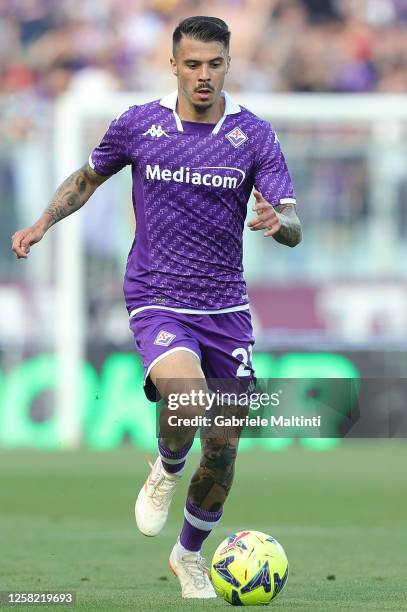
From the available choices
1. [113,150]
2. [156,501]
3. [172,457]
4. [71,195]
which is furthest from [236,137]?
[156,501]

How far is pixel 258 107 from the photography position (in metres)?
16.4

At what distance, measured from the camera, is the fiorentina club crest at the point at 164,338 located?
654cm

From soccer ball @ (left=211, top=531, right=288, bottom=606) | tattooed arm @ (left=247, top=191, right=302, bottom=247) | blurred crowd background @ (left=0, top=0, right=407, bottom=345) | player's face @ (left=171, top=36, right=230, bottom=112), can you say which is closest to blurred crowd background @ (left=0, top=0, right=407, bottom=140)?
blurred crowd background @ (left=0, top=0, right=407, bottom=345)

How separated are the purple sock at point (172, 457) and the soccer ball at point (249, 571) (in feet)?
1.58

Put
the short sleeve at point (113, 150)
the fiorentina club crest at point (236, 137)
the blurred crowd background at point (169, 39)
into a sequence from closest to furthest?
the fiorentina club crest at point (236, 137), the short sleeve at point (113, 150), the blurred crowd background at point (169, 39)

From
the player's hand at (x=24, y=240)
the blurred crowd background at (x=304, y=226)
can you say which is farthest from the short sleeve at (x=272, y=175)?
the blurred crowd background at (x=304, y=226)

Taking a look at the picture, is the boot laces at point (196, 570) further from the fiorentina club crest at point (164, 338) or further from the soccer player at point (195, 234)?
the fiorentina club crest at point (164, 338)

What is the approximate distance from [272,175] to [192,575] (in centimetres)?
→ 196

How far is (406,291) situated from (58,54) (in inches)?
258

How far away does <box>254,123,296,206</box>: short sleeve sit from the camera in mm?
6613

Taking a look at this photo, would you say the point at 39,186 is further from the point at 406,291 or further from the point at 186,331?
the point at 186,331

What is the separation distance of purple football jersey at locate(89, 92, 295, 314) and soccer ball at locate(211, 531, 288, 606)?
1157mm

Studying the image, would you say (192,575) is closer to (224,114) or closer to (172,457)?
(172,457)

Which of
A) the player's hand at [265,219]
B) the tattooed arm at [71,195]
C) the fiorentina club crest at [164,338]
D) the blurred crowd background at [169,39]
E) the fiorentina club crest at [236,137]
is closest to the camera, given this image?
the player's hand at [265,219]
